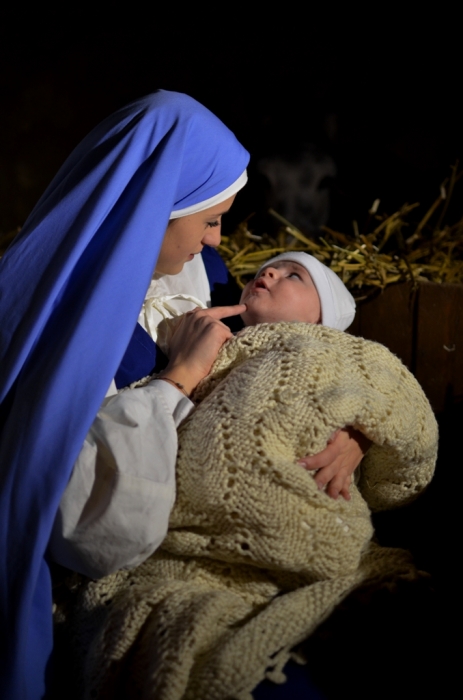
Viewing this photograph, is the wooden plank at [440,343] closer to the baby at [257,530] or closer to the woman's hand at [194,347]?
the baby at [257,530]

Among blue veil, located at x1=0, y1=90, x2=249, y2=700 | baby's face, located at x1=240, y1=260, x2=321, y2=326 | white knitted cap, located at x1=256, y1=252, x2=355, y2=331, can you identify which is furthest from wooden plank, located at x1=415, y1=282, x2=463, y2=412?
blue veil, located at x1=0, y1=90, x2=249, y2=700

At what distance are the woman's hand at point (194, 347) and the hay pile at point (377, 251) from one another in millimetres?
737

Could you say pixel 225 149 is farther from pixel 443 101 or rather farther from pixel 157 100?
pixel 443 101

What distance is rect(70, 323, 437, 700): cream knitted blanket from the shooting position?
1200 mm

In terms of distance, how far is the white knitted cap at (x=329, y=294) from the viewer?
185 cm

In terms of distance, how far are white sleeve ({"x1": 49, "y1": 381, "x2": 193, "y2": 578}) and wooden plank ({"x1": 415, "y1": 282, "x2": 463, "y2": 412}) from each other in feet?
3.46

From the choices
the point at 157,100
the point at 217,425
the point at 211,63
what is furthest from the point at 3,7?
the point at 217,425

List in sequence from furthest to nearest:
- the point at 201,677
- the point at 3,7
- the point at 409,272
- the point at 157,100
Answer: the point at 3,7
the point at 409,272
the point at 157,100
the point at 201,677

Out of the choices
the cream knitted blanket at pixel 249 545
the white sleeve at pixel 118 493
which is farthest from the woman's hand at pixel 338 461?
the white sleeve at pixel 118 493

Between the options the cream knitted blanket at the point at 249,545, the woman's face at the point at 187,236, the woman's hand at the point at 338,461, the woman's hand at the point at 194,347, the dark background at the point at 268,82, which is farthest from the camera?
the dark background at the point at 268,82

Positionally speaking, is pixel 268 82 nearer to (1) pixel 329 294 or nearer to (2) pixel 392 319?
(2) pixel 392 319

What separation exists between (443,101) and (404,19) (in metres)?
0.35

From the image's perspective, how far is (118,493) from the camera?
4.14ft

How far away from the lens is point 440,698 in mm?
Result: 1226
